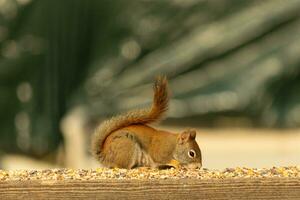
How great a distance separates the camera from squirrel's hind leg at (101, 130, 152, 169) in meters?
4.72

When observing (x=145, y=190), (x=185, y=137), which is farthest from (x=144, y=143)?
(x=145, y=190)

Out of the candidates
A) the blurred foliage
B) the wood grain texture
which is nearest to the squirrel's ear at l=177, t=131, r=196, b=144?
the wood grain texture

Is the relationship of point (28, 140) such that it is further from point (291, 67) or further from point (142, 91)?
point (291, 67)

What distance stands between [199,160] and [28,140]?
171 centimetres

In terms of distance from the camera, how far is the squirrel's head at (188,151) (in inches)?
195

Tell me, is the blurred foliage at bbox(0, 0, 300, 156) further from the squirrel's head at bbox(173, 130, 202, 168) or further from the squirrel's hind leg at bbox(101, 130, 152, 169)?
the squirrel's hind leg at bbox(101, 130, 152, 169)

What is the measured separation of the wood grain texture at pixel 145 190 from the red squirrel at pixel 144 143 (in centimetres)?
85

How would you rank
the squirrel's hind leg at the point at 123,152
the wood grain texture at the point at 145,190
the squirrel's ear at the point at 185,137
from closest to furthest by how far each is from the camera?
1. the wood grain texture at the point at 145,190
2. the squirrel's hind leg at the point at 123,152
3. the squirrel's ear at the point at 185,137

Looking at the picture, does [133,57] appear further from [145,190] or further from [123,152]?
[145,190]

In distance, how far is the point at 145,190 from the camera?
3.87 meters

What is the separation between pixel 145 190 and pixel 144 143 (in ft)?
3.49

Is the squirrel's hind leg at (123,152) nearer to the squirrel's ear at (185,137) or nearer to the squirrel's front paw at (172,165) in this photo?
the squirrel's front paw at (172,165)

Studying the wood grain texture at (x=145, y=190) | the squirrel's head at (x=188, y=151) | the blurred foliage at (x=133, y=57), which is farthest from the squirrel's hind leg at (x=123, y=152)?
the blurred foliage at (x=133, y=57)

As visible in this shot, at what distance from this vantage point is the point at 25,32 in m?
6.30
